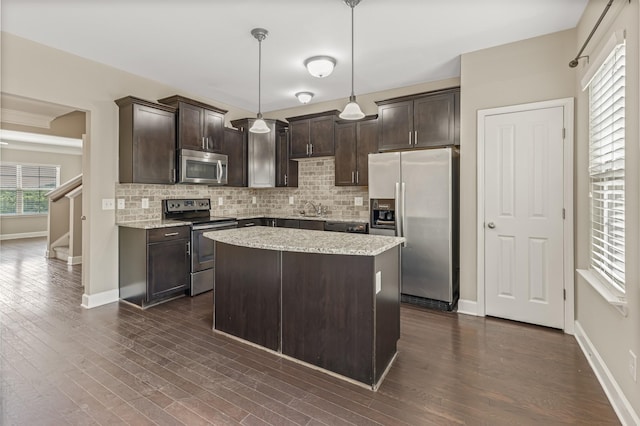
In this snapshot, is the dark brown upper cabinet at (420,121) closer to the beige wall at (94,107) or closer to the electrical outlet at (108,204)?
the beige wall at (94,107)

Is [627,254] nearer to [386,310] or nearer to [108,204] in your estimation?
[386,310]

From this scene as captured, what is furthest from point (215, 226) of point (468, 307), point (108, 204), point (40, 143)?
point (40, 143)

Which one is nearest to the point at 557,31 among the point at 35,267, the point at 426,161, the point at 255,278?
the point at 426,161

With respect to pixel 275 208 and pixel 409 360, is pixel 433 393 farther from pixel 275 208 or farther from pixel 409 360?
pixel 275 208

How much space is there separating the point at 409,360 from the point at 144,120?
3696 mm

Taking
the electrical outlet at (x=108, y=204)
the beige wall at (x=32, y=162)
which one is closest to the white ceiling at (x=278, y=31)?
the electrical outlet at (x=108, y=204)

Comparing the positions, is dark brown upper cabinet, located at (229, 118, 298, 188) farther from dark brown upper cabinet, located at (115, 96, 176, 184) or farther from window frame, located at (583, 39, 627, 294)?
window frame, located at (583, 39, 627, 294)

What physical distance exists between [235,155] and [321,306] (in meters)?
3.43

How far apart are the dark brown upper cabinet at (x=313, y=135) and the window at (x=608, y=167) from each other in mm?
2977

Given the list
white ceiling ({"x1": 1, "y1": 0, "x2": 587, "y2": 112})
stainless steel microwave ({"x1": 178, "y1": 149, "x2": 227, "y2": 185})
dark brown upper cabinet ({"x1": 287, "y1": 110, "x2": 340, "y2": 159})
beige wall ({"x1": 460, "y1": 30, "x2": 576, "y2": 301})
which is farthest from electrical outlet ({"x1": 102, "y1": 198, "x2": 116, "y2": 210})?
beige wall ({"x1": 460, "y1": 30, "x2": 576, "y2": 301})

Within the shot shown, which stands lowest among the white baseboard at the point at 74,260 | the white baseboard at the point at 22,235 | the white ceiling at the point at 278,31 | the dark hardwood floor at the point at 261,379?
the dark hardwood floor at the point at 261,379

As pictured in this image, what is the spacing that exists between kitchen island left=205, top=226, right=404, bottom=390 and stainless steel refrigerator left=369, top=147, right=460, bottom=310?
1.28 metres

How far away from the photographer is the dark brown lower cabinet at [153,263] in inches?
140

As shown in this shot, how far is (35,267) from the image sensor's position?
17.7 ft
